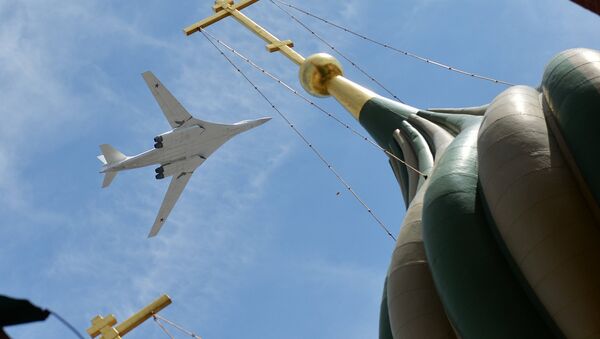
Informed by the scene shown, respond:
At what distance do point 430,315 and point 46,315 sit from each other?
902cm

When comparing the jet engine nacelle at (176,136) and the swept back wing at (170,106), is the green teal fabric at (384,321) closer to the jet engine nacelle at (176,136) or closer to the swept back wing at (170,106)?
the jet engine nacelle at (176,136)

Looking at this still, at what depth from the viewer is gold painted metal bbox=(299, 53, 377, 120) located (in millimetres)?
26344

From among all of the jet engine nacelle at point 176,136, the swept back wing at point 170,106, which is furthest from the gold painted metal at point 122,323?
the swept back wing at point 170,106

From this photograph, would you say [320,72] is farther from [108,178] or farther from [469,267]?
[108,178]

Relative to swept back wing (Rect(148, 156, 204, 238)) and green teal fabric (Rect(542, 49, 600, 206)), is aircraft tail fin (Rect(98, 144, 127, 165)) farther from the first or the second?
green teal fabric (Rect(542, 49, 600, 206))

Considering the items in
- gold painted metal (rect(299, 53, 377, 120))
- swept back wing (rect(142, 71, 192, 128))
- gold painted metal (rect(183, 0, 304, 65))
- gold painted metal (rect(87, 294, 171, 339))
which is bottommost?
gold painted metal (rect(87, 294, 171, 339))

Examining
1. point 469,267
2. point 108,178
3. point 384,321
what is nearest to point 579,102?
point 469,267

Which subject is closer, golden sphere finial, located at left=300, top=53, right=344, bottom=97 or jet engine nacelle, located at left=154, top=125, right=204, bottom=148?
golden sphere finial, located at left=300, top=53, right=344, bottom=97

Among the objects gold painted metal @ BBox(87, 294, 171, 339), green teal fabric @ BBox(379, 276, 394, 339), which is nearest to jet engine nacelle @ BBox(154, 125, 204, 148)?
gold painted metal @ BBox(87, 294, 171, 339)

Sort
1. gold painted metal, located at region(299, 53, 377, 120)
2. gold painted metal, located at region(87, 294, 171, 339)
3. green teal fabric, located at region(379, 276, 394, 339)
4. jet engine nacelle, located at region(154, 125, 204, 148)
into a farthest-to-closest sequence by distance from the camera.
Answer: jet engine nacelle, located at region(154, 125, 204, 148), gold painted metal, located at region(299, 53, 377, 120), gold painted metal, located at region(87, 294, 171, 339), green teal fabric, located at region(379, 276, 394, 339)

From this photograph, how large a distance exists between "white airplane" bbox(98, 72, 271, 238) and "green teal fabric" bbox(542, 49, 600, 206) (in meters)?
44.0

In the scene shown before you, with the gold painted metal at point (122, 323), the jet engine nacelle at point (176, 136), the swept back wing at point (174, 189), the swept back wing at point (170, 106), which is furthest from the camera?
the swept back wing at point (174, 189)

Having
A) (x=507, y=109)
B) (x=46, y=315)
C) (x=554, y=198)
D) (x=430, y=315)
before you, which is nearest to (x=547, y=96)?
(x=507, y=109)

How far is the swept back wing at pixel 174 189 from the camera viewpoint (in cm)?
6066
